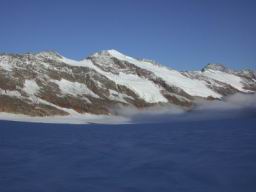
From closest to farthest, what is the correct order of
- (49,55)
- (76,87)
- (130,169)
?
(130,169), (76,87), (49,55)

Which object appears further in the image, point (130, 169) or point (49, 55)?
point (49, 55)

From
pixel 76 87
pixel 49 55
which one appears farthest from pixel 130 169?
pixel 49 55

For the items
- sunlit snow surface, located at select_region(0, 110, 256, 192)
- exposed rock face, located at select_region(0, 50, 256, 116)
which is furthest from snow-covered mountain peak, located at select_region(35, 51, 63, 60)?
sunlit snow surface, located at select_region(0, 110, 256, 192)

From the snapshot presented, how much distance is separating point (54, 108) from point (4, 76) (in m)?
25.5

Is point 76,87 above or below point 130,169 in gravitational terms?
above

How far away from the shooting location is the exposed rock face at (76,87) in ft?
388

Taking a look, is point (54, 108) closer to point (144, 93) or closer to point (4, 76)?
point (4, 76)

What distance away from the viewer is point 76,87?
14425cm

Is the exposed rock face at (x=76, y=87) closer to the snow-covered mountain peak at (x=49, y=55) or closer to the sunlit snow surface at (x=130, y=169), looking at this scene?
the snow-covered mountain peak at (x=49, y=55)

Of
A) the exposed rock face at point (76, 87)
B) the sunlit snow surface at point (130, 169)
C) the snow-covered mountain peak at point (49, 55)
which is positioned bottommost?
the sunlit snow surface at point (130, 169)

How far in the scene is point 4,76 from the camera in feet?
429

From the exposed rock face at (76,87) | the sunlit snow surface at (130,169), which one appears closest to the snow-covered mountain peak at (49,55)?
the exposed rock face at (76,87)

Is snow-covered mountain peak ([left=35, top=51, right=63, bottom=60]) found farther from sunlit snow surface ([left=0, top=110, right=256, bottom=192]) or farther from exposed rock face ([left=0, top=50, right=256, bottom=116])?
sunlit snow surface ([left=0, top=110, right=256, bottom=192])

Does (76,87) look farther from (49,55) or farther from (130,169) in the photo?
(130,169)
